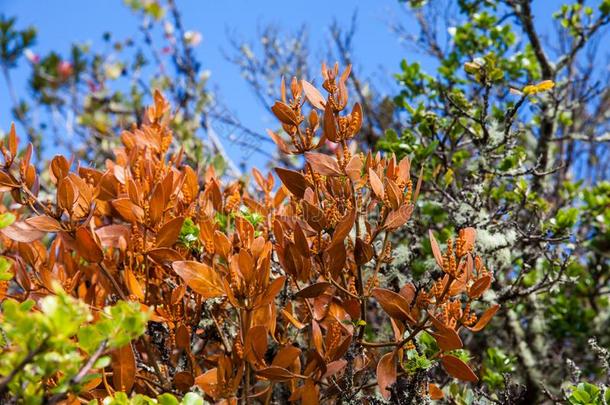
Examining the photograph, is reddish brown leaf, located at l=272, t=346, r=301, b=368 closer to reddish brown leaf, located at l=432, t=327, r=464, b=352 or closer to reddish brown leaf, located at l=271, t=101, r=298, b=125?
reddish brown leaf, located at l=432, t=327, r=464, b=352

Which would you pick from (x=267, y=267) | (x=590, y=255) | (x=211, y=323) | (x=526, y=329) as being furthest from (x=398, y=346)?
(x=590, y=255)

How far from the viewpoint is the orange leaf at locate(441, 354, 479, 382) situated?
55.3 inches

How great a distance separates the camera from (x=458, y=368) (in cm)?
143

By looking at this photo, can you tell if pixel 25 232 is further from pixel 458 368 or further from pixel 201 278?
pixel 458 368

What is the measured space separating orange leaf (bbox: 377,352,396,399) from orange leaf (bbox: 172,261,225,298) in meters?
0.41

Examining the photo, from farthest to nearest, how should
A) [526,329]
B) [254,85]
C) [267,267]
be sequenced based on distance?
[254,85] < [526,329] < [267,267]

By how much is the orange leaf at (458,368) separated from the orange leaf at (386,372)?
12 cm

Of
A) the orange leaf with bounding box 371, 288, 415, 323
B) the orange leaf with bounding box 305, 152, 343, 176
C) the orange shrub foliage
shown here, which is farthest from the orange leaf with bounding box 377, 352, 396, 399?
the orange leaf with bounding box 305, 152, 343, 176

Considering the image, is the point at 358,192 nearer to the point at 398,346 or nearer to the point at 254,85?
the point at 398,346

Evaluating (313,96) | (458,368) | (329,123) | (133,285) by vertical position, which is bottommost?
(458,368)

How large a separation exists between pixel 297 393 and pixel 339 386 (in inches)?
4.1

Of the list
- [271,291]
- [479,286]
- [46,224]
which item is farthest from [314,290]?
[46,224]

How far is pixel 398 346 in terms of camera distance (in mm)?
1437

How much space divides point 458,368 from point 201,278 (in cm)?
63
